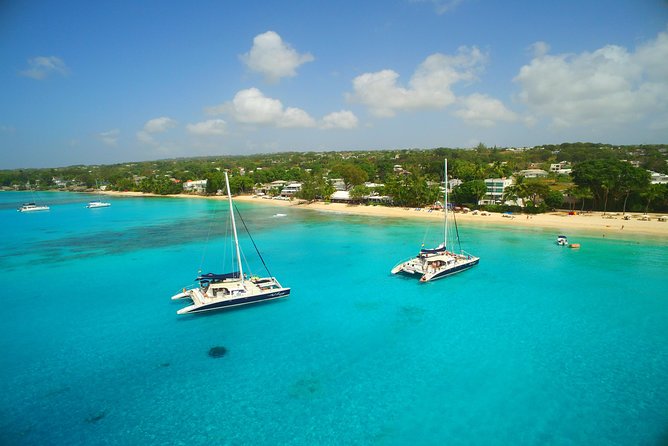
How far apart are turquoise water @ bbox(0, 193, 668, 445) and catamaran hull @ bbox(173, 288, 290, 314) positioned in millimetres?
688

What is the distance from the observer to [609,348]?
23.0 m

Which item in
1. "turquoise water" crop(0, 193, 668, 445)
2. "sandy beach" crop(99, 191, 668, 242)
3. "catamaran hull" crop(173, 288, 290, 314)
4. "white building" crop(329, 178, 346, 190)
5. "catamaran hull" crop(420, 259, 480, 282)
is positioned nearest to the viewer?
"turquoise water" crop(0, 193, 668, 445)

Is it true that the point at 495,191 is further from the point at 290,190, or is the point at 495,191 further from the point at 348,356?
the point at 348,356

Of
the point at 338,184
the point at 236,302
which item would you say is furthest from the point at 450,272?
the point at 338,184

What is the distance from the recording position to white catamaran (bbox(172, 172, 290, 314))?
2904cm

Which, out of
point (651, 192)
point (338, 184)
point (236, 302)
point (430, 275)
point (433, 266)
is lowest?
point (236, 302)

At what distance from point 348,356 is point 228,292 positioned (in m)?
12.7

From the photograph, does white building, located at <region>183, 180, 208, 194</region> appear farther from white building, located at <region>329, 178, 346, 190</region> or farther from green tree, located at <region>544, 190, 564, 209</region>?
green tree, located at <region>544, 190, 564, 209</region>

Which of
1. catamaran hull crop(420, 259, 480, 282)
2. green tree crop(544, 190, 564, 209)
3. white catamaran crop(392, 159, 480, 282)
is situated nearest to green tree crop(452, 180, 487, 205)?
green tree crop(544, 190, 564, 209)

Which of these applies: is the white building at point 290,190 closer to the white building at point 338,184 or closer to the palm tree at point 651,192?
the white building at point 338,184

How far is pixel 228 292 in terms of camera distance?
3005cm

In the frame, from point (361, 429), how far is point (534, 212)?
6842cm

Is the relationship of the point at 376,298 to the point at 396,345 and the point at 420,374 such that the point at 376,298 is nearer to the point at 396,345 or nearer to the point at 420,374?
the point at 396,345

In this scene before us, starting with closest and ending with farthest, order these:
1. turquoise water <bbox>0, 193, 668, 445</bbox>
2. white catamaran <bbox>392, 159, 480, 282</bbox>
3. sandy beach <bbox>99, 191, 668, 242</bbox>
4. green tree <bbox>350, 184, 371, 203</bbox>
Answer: turquoise water <bbox>0, 193, 668, 445</bbox> → white catamaran <bbox>392, 159, 480, 282</bbox> → sandy beach <bbox>99, 191, 668, 242</bbox> → green tree <bbox>350, 184, 371, 203</bbox>
